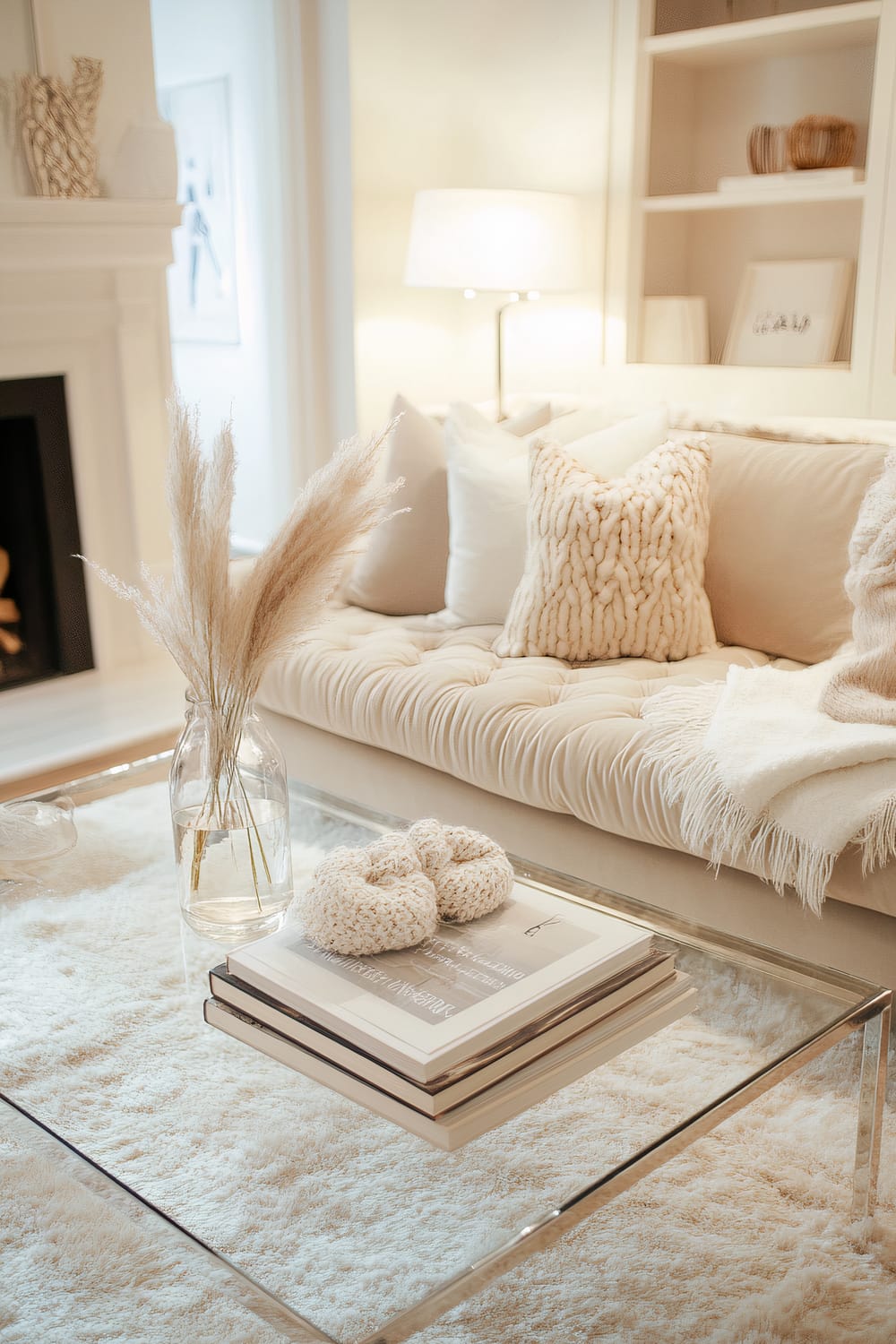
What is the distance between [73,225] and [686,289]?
64.0 inches

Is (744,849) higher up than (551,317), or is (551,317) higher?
(551,317)

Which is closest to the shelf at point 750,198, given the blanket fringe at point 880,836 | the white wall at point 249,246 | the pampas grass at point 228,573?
the white wall at point 249,246

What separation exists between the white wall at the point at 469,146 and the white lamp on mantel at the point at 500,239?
226 millimetres

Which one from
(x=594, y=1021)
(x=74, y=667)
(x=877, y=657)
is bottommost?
(x=74, y=667)

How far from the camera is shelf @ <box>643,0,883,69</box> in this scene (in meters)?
2.69

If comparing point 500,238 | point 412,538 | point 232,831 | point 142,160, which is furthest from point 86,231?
point 232,831

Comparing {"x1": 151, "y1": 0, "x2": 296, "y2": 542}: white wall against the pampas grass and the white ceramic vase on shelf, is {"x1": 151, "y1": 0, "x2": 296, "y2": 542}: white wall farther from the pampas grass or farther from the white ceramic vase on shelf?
the pampas grass

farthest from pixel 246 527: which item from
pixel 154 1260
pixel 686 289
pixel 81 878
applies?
pixel 154 1260

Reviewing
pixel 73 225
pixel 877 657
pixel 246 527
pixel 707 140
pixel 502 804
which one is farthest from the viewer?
pixel 246 527

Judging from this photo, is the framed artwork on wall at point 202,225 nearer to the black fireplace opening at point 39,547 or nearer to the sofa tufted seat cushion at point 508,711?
the black fireplace opening at point 39,547

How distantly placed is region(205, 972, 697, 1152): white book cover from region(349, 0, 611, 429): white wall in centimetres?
238

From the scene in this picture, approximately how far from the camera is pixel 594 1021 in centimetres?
117

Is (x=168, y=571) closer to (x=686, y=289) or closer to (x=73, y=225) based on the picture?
(x=73, y=225)

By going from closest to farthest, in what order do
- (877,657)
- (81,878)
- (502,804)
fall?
(81,878)
(877,657)
(502,804)
